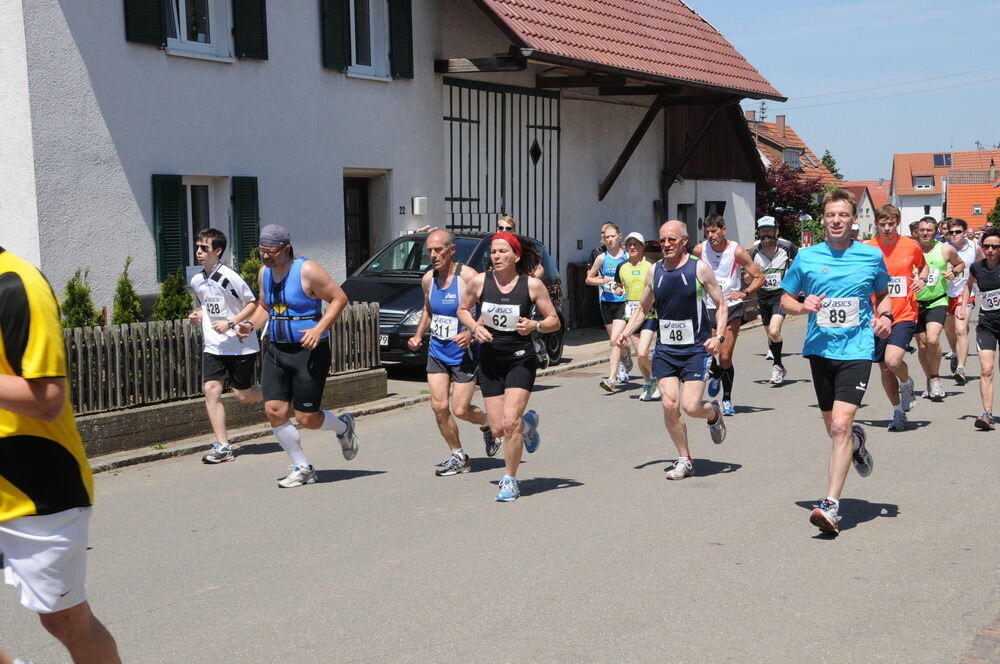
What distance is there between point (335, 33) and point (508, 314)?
938cm

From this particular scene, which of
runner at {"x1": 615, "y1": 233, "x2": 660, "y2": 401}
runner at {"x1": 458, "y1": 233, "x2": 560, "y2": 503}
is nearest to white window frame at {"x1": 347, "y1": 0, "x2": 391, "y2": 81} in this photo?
runner at {"x1": 615, "y1": 233, "x2": 660, "y2": 401}

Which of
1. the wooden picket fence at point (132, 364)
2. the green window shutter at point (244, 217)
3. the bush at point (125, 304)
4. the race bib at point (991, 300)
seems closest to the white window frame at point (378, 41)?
the green window shutter at point (244, 217)

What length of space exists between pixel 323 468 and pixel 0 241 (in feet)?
16.7

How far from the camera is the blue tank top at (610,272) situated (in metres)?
14.3

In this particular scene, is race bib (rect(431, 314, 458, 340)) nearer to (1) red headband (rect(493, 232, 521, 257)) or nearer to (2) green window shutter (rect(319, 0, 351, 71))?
(1) red headband (rect(493, 232, 521, 257))

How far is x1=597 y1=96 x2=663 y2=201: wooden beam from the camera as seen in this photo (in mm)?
23016

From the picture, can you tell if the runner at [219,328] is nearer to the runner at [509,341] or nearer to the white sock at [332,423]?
the white sock at [332,423]

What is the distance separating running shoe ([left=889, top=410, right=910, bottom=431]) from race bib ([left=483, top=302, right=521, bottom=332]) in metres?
4.31

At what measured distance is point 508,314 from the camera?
8031mm

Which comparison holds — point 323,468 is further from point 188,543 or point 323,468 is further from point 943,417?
point 943,417

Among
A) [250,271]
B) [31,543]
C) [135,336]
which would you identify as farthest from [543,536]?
[250,271]

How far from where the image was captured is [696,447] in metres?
10.0

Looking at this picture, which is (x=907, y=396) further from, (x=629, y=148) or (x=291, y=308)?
(x=629, y=148)

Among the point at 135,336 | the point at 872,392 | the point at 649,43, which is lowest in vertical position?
the point at 872,392
